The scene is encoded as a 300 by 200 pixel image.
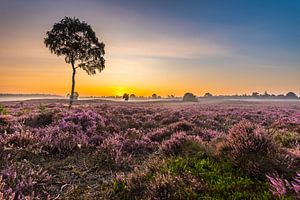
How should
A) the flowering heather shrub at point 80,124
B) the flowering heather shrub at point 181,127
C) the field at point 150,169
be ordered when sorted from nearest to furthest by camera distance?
the field at point 150,169 < the flowering heather shrub at point 80,124 < the flowering heather shrub at point 181,127

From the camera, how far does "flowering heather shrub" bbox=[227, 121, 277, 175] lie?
5.61 m

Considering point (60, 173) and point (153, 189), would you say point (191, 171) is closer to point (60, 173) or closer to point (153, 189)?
point (153, 189)

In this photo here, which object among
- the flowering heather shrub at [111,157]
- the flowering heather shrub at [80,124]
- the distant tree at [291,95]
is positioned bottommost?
the flowering heather shrub at [111,157]

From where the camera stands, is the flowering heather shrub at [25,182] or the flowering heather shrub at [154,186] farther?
the flowering heather shrub at [25,182]

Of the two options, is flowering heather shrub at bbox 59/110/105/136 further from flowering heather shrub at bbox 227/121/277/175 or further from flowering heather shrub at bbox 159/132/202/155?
flowering heather shrub at bbox 227/121/277/175

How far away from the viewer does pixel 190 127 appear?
43.6 feet

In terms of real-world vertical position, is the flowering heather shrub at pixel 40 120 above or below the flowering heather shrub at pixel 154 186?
above

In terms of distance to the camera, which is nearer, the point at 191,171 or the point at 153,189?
the point at 153,189

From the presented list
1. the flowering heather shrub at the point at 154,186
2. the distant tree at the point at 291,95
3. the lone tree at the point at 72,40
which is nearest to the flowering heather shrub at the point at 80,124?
the flowering heather shrub at the point at 154,186

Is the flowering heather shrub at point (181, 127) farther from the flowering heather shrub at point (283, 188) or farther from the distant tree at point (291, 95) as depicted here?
the distant tree at point (291, 95)

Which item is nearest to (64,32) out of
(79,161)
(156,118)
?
(156,118)

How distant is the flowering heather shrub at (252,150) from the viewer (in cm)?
561

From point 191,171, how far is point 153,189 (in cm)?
127

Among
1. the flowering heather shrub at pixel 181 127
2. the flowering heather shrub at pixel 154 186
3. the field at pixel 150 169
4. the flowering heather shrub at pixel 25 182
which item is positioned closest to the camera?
the flowering heather shrub at pixel 154 186
